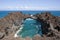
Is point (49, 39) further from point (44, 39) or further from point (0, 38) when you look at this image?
point (0, 38)

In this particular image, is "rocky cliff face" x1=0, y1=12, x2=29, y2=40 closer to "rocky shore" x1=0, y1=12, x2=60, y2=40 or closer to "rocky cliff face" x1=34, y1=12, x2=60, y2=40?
"rocky shore" x1=0, y1=12, x2=60, y2=40

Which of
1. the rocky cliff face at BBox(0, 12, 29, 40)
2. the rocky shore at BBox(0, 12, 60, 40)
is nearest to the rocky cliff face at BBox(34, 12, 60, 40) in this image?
the rocky shore at BBox(0, 12, 60, 40)

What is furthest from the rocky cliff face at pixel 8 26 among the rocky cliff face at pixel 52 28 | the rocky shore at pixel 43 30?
the rocky cliff face at pixel 52 28

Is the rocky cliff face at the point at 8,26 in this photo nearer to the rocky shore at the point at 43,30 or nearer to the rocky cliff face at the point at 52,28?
the rocky shore at the point at 43,30

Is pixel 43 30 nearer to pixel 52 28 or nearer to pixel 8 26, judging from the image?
pixel 52 28

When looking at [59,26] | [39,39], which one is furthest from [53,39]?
[59,26]

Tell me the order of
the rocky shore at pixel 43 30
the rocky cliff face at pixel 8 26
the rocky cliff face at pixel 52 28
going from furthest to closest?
the rocky cliff face at pixel 8 26
the rocky cliff face at pixel 52 28
the rocky shore at pixel 43 30

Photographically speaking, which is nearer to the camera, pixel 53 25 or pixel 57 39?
pixel 57 39

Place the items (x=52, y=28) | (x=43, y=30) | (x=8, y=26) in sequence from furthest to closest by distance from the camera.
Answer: (x=43, y=30)
(x=8, y=26)
(x=52, y=28)

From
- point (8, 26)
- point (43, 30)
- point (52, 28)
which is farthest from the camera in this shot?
point (43, 30)

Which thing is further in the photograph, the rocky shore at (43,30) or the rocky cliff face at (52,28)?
the rocky cliff face at (52,28)

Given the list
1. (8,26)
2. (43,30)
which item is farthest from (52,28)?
(8,26)

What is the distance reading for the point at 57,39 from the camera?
1030 inches

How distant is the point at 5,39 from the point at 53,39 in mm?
10267
